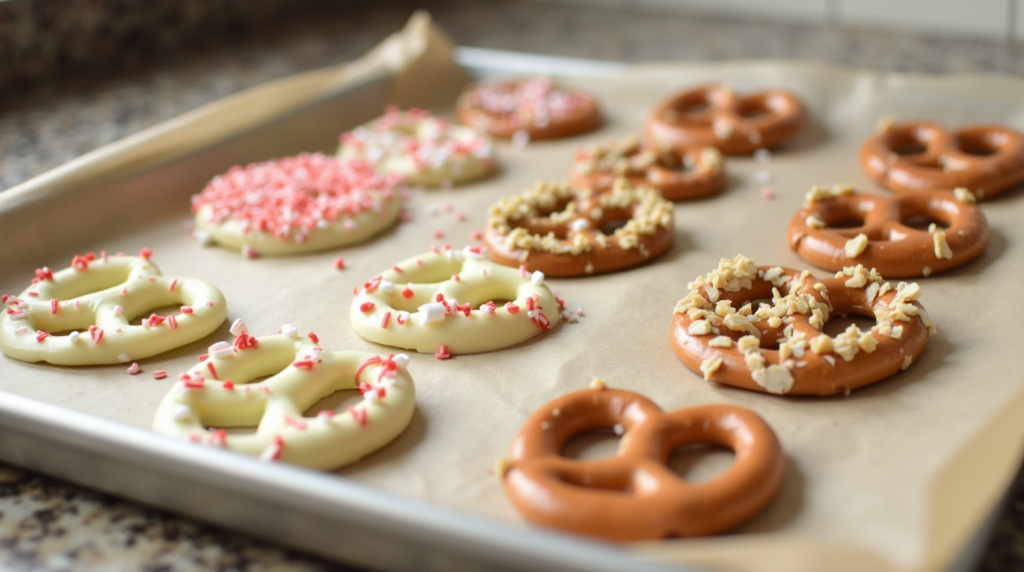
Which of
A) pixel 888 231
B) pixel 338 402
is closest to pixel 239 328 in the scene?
pixel 338 402

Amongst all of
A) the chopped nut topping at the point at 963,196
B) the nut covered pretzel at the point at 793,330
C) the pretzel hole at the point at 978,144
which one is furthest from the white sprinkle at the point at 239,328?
the pretzel hole at the point at 978,144

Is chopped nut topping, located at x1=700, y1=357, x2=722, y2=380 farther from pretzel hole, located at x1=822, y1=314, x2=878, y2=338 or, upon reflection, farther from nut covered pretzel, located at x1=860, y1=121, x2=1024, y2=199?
nut covered pretzel, located at x1=860, y1=121, x2=1024, y2=199

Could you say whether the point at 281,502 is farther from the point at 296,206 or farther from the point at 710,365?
the point at 296,206

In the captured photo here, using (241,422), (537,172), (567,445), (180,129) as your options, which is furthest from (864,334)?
(180,129)

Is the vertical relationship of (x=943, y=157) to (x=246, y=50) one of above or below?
below

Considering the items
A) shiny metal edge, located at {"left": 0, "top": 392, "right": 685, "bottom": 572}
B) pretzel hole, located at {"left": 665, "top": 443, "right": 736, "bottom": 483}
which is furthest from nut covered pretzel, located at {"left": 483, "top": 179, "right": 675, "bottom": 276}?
shiny metal edge, located at {"left": 0, "top": 392, "right": 685, "bottom": 572}
